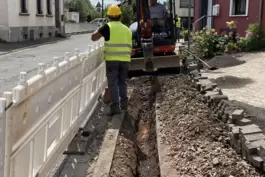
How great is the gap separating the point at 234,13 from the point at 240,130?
14.6m

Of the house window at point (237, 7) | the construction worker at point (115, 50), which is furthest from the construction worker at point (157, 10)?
the house window at point (237, 7)

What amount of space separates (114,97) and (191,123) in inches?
64.9

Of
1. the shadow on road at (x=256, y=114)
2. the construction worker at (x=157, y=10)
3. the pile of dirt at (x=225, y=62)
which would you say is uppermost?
the construction worker at (x=157, y=10)

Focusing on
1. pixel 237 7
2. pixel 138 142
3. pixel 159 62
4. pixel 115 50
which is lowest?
pixel 138 142

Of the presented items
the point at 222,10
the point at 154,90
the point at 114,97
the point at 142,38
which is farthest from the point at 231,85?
the point at 222,10

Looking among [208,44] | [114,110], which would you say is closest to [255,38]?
[208,44]

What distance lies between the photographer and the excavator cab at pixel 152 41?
35.7ft

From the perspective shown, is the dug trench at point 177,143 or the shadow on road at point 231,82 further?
the shadow on road at point 231,82

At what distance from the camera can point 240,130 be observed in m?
5.22

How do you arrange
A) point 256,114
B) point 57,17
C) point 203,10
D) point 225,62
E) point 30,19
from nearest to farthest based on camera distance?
point 256,114
point 225,62
point 203,10
point 30,19
point 57,17

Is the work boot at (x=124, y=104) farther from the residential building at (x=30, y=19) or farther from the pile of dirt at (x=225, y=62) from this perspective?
the residential building at (x=30, y=19)

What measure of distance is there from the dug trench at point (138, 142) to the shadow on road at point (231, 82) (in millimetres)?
1703

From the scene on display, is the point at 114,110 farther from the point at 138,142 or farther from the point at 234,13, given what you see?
the point at 234,13

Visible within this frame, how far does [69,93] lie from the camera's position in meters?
5.45
